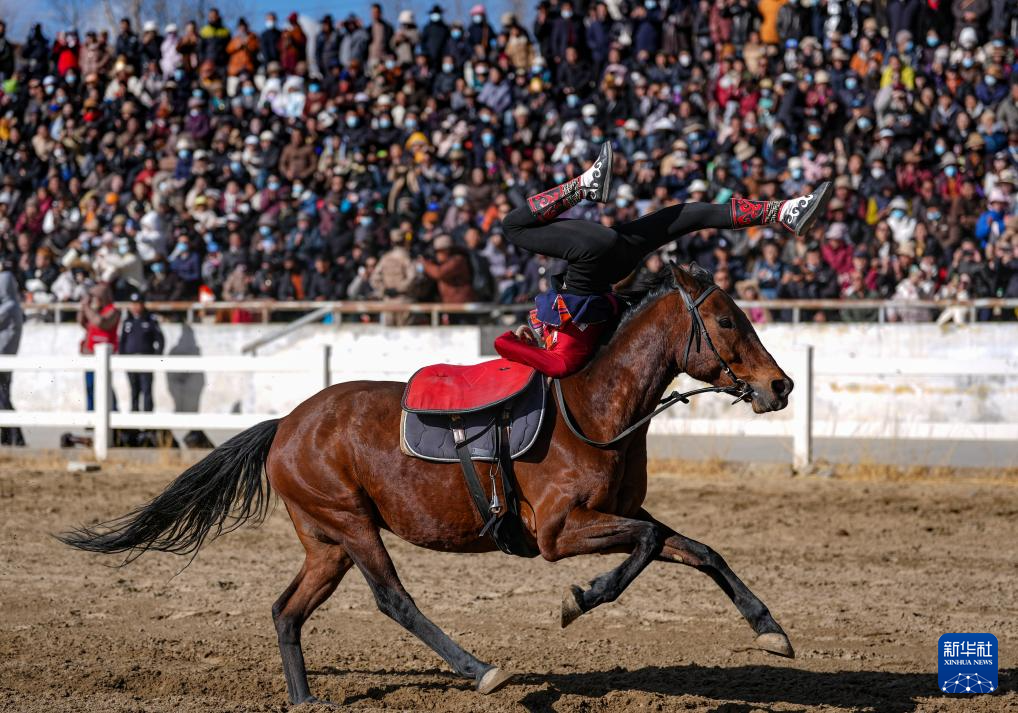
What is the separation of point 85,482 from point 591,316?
7151 millimetres

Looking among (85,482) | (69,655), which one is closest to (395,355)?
(85,482)

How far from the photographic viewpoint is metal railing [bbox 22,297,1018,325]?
1278cm

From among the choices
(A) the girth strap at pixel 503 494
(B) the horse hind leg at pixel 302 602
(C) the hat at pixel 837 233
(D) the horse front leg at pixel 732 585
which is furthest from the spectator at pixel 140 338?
(D) the horse front leg at pixel 732 585

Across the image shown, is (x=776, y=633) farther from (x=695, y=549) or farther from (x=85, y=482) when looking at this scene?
(x=85, y=482)

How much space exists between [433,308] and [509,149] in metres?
3.90

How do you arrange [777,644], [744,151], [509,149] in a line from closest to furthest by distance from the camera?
[777,644] < [744,151] < [509,149]

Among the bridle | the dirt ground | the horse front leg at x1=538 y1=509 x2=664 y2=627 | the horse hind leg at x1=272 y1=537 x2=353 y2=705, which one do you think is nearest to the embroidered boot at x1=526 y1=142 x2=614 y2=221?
the bridle

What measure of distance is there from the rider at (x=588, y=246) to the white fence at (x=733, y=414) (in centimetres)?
636

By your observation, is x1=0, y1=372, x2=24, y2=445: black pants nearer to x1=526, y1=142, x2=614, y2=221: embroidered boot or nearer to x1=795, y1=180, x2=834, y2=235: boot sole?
x1=526, y1=142, x2=614, y2=221: embroidered boot

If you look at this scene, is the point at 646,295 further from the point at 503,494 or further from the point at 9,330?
the point at 9,330

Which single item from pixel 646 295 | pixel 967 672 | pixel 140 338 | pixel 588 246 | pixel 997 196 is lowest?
pixel 967 672

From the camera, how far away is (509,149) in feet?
55.7

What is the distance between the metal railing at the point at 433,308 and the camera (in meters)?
12.8

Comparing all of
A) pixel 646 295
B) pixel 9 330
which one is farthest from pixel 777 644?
pixel 9 330
